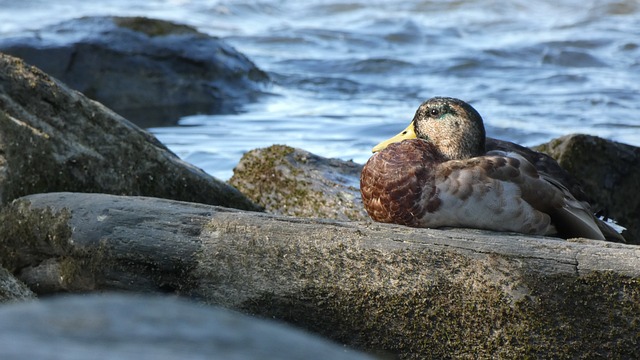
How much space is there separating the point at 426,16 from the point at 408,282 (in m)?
14.1

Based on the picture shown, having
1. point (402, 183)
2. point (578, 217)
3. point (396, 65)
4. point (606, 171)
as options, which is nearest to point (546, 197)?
point (578, 217)

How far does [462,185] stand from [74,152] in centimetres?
181

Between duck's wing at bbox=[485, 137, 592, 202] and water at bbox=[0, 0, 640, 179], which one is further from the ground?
duck's wing at bbox=[485, 137, 592, 202]

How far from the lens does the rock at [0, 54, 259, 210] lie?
15.9 feet

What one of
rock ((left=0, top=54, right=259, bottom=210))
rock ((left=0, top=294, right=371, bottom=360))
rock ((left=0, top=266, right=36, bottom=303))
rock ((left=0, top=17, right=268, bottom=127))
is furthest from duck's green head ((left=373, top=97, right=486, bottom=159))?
rock ((left=0, top=17, right=268, bottom=127))

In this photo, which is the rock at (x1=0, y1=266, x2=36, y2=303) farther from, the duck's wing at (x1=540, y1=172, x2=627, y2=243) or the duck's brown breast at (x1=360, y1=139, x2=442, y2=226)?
the duck's wing at (x1=540, y1=172, x2=627, y2=243)

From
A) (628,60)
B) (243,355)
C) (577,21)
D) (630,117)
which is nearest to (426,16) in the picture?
A: (577,21)

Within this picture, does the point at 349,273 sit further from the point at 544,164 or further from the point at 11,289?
the point at 544,164

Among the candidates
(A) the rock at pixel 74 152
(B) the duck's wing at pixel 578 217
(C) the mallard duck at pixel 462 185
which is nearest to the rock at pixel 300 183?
(A) the rock at pixel 74 152

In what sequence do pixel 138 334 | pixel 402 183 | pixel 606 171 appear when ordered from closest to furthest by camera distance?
pixel 138 334
pixel 402 183
pixel 606 171

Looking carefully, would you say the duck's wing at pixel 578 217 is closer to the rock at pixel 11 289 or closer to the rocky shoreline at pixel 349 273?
the rocky shoreline at pixel 349 273

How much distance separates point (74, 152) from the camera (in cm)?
507

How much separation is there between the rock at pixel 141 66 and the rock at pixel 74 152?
15.0 ft

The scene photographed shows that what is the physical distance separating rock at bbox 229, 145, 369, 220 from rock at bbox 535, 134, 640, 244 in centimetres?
124
